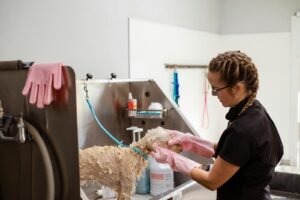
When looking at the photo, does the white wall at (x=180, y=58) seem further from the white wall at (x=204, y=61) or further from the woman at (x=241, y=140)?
the woman at (x=241, y=140)

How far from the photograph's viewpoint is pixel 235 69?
4.23ft

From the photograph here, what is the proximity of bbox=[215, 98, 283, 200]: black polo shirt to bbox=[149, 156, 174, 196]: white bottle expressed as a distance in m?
0.49

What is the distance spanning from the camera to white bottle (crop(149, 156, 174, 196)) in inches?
72.5

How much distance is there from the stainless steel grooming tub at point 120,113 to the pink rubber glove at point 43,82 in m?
0.72

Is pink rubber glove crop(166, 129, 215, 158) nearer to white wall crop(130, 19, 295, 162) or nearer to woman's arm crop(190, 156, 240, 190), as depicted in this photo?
woman's arm crop(190, 156, 240, 190)

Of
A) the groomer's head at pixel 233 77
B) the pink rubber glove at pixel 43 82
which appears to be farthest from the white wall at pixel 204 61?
the pink rubber glove at pixel 43 82

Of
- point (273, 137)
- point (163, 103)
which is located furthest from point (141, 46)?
point (273, 137)

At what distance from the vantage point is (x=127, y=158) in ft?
4.92

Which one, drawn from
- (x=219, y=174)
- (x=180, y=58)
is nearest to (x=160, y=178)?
(x=219, y=174)

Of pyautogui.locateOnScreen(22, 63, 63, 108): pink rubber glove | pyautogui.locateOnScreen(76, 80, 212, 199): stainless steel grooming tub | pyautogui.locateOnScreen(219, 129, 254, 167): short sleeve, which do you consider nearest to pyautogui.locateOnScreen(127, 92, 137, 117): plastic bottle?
pyautogui.locateOnScreen(76, 80, 212, 199): stainless steel grooming tub

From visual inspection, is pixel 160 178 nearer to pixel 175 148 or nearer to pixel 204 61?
pixel 175 148

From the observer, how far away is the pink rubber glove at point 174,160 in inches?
56.6

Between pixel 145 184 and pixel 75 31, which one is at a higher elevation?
pixel 75 31

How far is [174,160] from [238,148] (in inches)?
12.6
